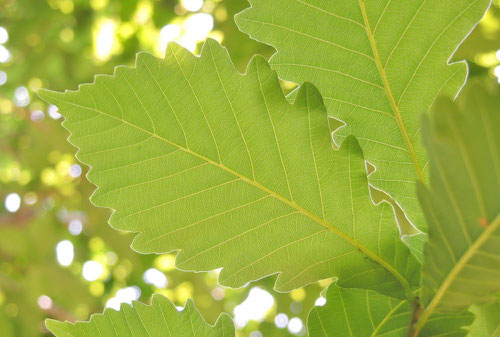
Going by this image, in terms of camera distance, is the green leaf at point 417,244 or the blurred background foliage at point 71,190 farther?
the blurred background foliage at point 71,190

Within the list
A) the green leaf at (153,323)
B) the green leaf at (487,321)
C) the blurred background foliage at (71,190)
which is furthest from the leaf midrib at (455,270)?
the blurred background foliage at (71,190)

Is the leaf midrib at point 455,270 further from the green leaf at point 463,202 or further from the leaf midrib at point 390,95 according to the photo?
the leaf midrib at point 390,95

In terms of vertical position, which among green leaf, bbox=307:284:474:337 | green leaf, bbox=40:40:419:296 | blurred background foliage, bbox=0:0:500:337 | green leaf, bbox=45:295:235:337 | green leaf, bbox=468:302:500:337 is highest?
blurred background foliage, bbox=0:0:500:337

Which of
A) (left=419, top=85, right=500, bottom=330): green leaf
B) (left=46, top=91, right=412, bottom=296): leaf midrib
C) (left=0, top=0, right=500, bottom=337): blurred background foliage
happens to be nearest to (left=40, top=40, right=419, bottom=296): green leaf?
(left=46, top=91, right=412, bottom=296): leaf midrib

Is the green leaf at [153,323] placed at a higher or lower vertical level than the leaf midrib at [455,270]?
higher

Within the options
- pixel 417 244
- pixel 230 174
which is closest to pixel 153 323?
pixel 230 174

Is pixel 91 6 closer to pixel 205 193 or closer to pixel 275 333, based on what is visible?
pixel 275 333

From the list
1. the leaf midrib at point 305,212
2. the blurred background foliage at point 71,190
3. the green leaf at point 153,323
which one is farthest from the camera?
the blurred background foliage at point 71,190

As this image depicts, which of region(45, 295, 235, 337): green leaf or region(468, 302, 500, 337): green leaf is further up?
region(45, 295, 235, 337): green leaf

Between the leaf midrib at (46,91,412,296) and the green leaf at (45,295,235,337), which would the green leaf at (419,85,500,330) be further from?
the green leaf at (45,295,235,337)
